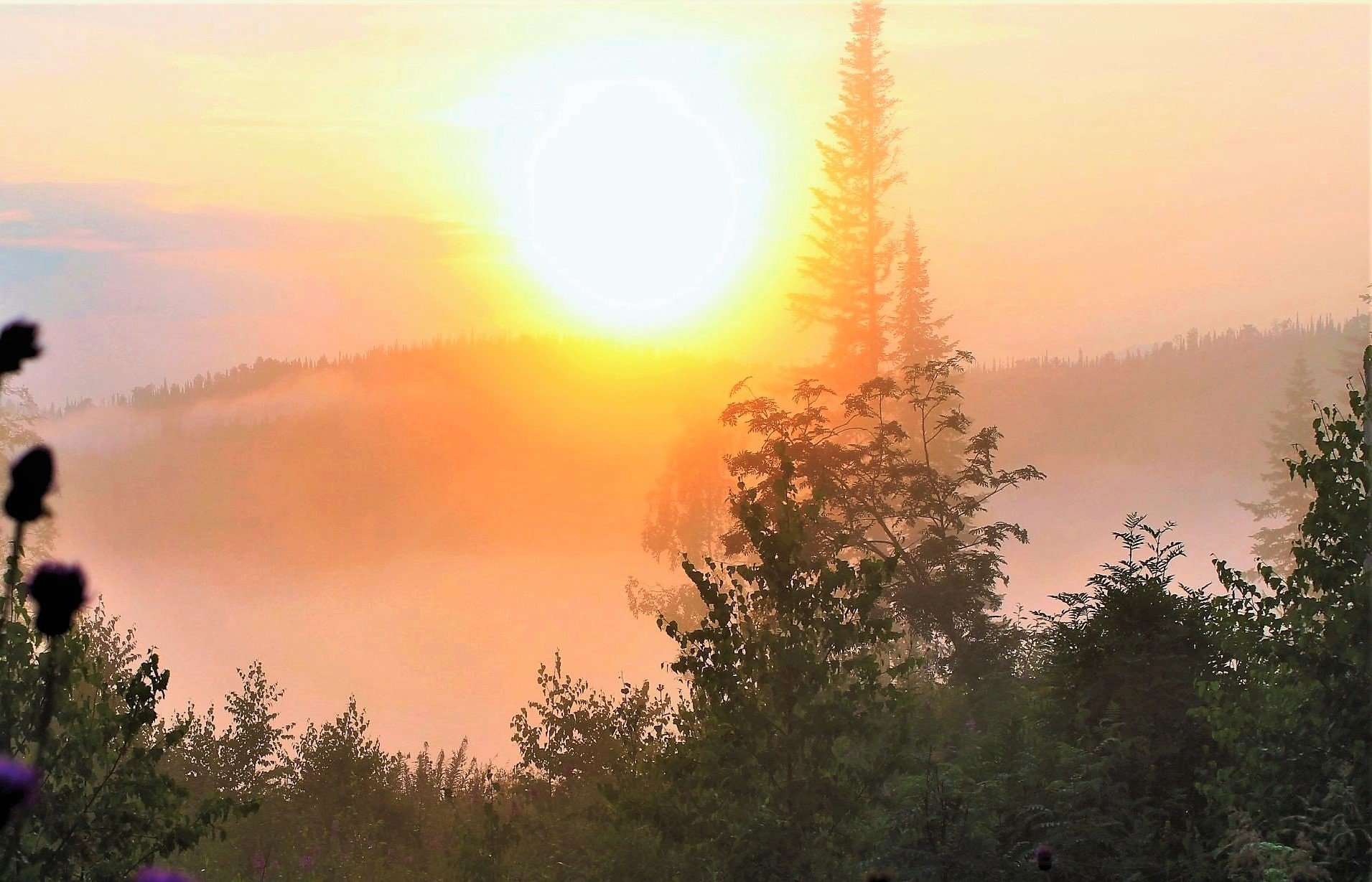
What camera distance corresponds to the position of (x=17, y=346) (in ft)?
8.36

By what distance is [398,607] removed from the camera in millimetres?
176500

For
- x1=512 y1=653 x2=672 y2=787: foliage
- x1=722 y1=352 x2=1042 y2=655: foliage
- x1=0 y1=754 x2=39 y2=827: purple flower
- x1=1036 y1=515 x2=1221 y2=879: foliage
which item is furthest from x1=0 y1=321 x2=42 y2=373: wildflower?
x1=722 y1=352 x2=1042 y2=655: foliage

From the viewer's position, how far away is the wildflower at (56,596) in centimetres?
234

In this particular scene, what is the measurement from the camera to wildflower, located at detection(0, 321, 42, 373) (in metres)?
2.51

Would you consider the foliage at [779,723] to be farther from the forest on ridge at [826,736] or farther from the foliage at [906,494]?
the foliage at [906,494]

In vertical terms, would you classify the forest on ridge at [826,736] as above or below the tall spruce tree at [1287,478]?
below

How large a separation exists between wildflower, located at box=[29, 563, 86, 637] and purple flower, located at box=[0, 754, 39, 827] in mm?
430

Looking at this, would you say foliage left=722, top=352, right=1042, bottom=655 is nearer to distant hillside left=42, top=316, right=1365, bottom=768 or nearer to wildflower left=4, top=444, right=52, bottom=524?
wildflower left=4, top=444, right=52, bottom=524

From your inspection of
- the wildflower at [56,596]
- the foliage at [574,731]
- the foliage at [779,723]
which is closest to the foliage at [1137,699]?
the foliage at [779,723]

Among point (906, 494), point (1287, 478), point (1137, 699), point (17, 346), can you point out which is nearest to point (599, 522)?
point (1287, 478)

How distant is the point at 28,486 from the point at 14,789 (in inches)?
34.2

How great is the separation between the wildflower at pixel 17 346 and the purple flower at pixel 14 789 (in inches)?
36.5

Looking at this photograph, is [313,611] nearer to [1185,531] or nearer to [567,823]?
[1185,531]

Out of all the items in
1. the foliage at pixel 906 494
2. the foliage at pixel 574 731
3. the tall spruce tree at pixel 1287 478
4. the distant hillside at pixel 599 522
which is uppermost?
the distant hillside at pixel 599 522
